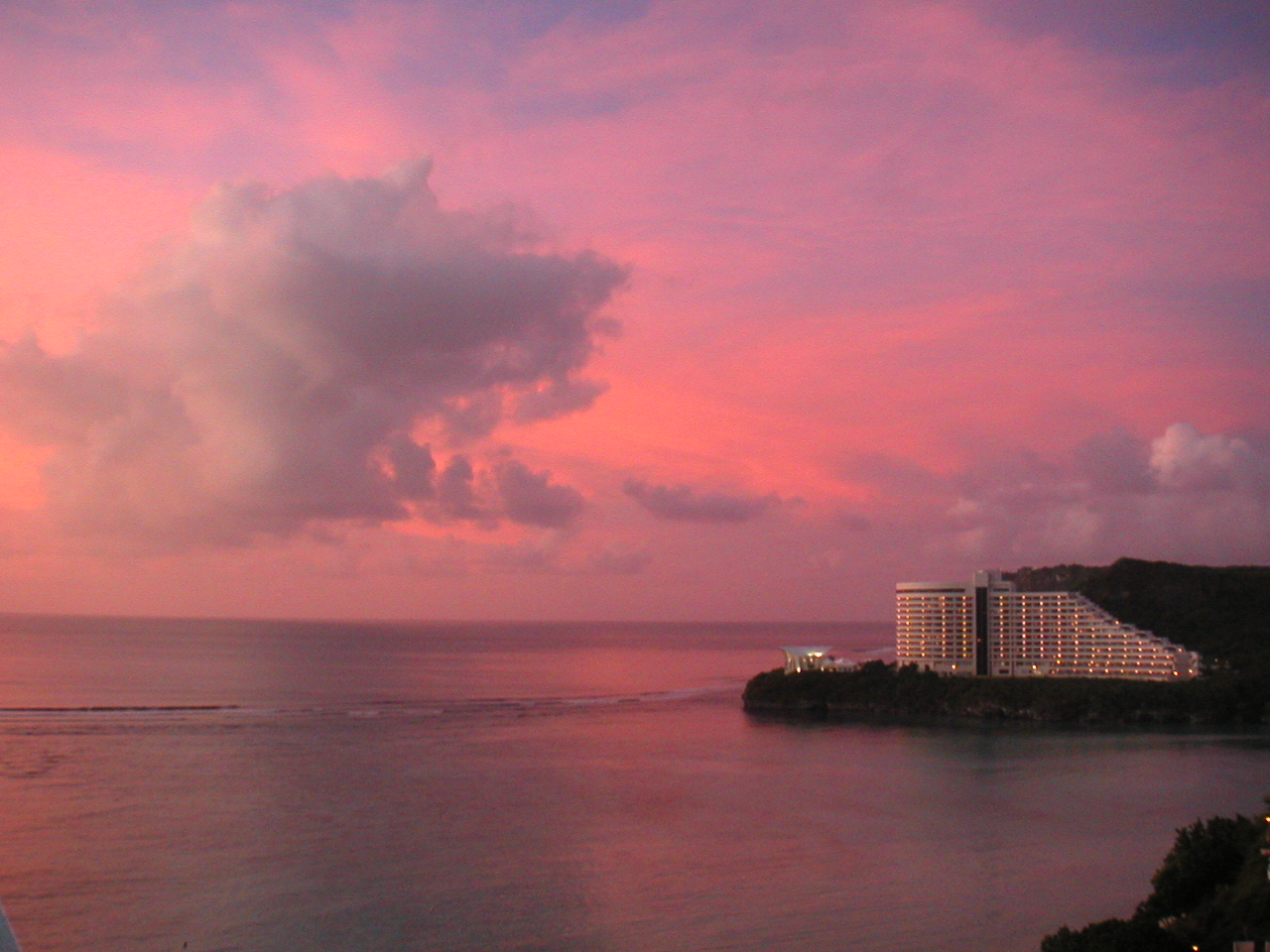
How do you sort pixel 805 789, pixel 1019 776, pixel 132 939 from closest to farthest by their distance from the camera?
pixel 132 939 < pixel 805 789 < pixel 1019 776

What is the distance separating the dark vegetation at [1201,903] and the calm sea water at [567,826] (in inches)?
105

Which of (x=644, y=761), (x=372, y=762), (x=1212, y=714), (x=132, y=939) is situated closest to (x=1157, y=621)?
(x=1212, y=714)

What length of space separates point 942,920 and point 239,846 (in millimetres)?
15307

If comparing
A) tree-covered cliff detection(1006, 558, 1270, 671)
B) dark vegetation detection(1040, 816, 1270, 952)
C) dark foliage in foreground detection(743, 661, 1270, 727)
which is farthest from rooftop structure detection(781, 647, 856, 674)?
dark vegetation detection(1040, 816, 1270, 952)

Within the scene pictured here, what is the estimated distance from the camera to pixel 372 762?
3631 centimetres

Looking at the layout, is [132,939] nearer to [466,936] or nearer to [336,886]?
[336,886]

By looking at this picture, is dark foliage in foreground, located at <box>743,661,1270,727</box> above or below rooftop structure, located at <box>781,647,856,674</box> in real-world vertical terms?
below

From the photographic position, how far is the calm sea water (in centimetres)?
1914

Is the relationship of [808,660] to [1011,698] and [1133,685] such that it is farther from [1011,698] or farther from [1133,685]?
[1133,685]

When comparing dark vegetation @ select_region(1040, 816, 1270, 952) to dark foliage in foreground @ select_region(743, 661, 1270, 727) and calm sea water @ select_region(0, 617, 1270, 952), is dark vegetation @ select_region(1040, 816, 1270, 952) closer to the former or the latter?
calm sea water @ select_region(0, 617, 1270, 952)

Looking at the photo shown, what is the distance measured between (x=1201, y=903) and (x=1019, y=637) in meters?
47.1

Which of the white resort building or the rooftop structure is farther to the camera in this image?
the rooftop structure

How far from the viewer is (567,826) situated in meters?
27.0

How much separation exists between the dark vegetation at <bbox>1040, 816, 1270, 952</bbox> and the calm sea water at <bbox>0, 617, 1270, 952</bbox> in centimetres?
266
